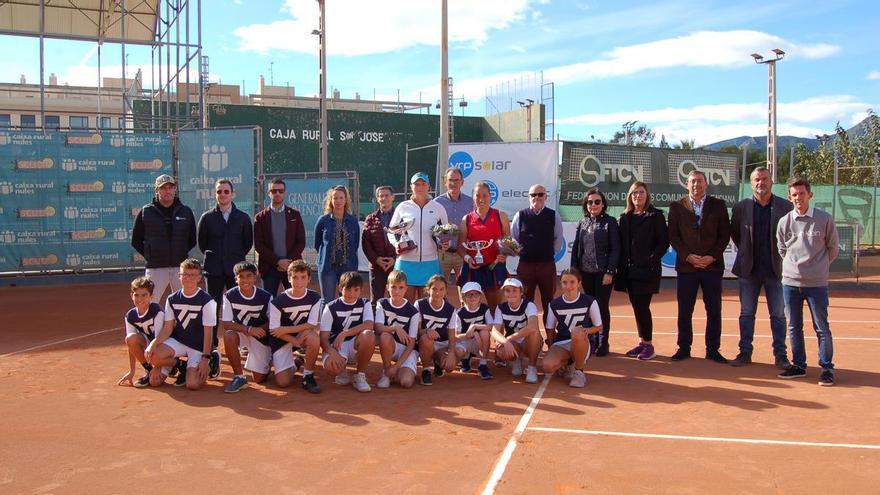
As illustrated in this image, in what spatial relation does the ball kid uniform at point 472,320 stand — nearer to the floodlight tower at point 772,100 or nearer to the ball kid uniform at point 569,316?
the ball kid uniform at point 569,316

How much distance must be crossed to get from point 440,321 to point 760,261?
123 inches

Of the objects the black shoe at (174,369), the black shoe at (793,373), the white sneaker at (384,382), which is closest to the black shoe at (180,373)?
the black shoe at (174,369)

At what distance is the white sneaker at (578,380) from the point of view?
6418 mm

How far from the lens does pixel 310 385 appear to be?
6395 millimetres

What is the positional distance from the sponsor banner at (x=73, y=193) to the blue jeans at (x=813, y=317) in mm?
12889

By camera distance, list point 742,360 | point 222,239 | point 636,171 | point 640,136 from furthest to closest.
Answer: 1. point 640,136
2. point 636,171
3. point 222,239
4. point 742,360

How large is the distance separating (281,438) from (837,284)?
1293 cm

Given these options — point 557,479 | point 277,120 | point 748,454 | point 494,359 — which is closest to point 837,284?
point 494,359

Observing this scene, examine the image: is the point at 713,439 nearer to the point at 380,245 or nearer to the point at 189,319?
the point at 380,245

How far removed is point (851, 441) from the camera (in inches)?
190

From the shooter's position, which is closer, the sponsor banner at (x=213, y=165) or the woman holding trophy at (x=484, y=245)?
the woman holding trophy at (x=484, y=245)

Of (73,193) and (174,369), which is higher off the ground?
(73,193)

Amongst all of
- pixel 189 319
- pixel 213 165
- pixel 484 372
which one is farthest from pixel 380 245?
pixel 213 165

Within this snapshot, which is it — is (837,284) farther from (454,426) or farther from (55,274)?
(55,274)
